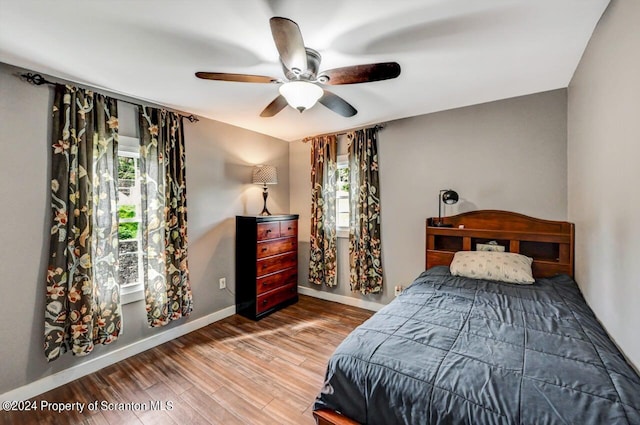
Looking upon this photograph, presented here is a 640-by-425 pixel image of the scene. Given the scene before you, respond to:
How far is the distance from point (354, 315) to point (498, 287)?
1708 millimetres

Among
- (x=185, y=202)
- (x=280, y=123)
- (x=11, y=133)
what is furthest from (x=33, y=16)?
(x=280, y=123)

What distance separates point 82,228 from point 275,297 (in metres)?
→ 2.11

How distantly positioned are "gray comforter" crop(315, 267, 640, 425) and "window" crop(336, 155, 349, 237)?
2.03 metres

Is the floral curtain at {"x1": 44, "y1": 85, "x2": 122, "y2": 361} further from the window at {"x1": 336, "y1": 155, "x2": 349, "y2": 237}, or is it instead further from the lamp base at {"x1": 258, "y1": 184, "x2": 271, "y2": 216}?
the window at {"x1": 336, "y1": 155, "x2": 349, "y2": 237}

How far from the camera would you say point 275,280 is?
3459mm

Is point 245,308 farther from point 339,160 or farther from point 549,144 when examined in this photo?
point 549,144

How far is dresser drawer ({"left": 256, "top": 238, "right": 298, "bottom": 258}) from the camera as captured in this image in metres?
3.25

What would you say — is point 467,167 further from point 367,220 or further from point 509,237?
point 367,220

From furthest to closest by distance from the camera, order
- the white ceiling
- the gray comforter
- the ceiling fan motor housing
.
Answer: the ceiling fan motor housing → the white ceiling → the gray comforter

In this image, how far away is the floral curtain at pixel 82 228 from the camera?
2.04 metres

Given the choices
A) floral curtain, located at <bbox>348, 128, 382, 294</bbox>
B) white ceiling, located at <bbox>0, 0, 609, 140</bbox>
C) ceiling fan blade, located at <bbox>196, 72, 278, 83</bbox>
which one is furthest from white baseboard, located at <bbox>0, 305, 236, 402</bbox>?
ceiling fan blade, located at <bbox>196, 72, 278, 83</bbox>

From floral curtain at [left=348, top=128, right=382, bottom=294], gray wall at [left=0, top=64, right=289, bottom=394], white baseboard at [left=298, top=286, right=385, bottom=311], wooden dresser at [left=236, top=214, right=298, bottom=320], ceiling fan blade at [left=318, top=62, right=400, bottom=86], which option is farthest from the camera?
white baseboard at [left=298, top=286, right=385, bottom=311]

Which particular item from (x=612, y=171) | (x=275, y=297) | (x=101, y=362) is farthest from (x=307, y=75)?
(x=101, y=362)

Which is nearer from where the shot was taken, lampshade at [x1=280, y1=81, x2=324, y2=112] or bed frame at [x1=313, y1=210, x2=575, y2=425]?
lampshade at [x1=280, y1=81, x2=324, y2=112]
